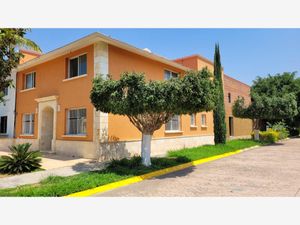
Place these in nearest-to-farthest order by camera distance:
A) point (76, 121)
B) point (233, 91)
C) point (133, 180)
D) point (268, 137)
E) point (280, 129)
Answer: point (133, 180) < point (76, 121) < point (268, 137) < point (233, 91) < point (280, 129)

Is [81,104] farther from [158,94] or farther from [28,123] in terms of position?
[28,123]

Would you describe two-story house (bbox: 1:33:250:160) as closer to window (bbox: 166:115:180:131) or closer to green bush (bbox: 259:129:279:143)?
window (bbox: 166:115:180:131)

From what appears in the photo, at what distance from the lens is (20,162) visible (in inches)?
368

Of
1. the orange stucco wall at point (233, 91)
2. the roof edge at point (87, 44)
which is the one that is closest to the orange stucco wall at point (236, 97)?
the orange stucco wall at point (233, 91)

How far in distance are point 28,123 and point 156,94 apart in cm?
1223

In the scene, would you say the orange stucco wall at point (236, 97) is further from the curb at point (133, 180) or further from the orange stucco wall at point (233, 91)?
the curb at point (133, 180)

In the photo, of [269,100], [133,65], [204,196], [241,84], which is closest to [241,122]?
[241,84]

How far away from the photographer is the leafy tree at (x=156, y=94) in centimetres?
873

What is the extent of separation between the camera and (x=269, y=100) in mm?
21250

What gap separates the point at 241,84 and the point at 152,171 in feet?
81.8

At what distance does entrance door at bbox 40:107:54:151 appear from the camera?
15.4 metres

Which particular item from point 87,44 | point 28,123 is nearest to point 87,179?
point 87,44

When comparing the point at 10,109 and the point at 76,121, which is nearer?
the point at 76,121
